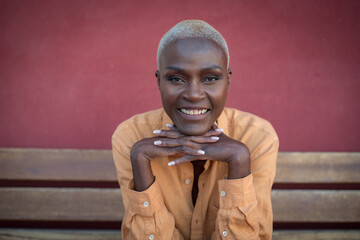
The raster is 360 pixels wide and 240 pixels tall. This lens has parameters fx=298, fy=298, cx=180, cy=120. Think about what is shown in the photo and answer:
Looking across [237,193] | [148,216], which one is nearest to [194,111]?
[237,193]

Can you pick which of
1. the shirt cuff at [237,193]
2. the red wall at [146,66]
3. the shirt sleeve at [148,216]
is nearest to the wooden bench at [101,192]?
the red wall at [146,66]

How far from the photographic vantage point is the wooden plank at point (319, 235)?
236cm

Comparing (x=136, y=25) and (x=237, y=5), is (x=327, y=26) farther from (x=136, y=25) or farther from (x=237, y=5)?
(x=136, y=25)

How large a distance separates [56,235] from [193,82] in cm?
177

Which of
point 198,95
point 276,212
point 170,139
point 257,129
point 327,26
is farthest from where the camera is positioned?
point 327,26

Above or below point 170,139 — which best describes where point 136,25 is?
above

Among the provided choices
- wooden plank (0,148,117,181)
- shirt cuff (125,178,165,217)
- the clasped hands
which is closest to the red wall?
wooden plank (0,148,117,181)

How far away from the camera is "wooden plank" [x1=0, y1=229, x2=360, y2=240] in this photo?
237 centimetres

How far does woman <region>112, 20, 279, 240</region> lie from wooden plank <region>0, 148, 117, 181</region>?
1.91 ft

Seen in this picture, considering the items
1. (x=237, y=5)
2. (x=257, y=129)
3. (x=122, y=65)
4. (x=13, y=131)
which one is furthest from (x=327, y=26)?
(x=13, y=131)

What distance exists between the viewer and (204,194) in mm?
1772

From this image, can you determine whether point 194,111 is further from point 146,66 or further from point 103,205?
point 103,205

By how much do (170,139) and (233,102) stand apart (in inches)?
42.0

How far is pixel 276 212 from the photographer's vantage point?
7.61 ft
